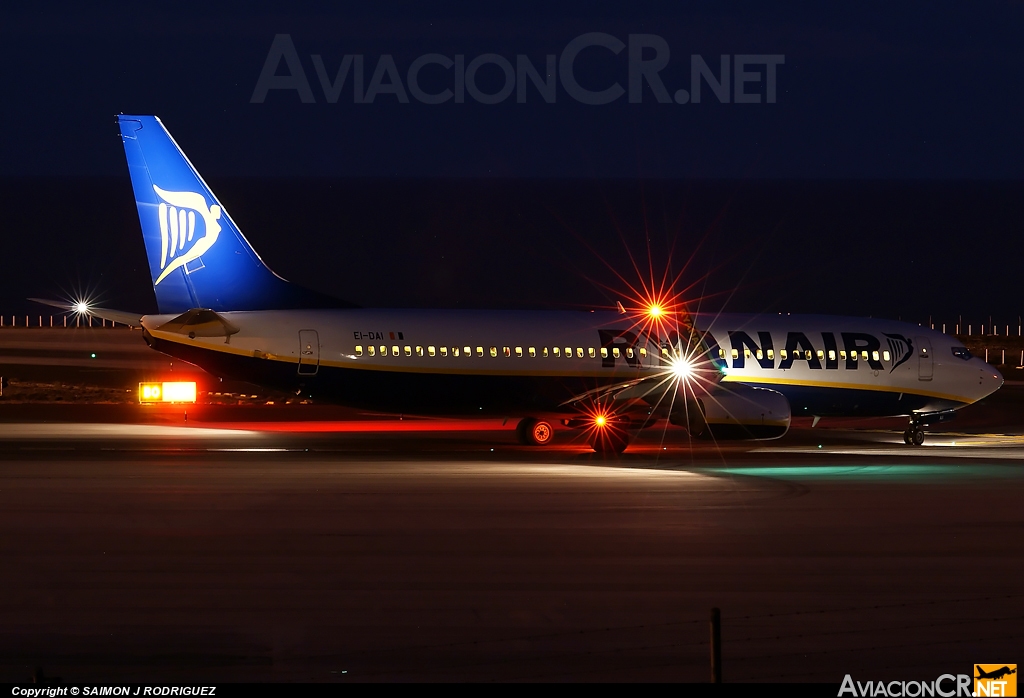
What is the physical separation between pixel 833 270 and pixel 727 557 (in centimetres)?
16200

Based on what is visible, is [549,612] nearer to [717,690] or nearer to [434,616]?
[434,616]

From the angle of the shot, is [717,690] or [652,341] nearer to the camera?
[717,690]

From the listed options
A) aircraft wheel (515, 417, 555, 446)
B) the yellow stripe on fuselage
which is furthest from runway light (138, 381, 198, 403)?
the yellow stripe on fuselage

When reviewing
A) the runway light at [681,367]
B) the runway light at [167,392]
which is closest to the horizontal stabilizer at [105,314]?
the runway light at [681,367]

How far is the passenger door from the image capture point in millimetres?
41531

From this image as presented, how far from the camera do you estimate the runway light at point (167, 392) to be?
182 ft

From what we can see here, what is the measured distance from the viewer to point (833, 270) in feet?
579

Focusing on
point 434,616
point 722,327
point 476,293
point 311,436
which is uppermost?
point 476,293

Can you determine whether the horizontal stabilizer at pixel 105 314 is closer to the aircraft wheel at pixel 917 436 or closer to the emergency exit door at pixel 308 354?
the emergency exit door at pixel 308 354

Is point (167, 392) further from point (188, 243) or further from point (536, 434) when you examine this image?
point (536, 434)

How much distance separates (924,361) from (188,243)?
19.8 meters

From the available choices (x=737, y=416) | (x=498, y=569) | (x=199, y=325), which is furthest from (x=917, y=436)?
(x=498, y=569)

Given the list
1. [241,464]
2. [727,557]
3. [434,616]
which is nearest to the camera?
[434,616]

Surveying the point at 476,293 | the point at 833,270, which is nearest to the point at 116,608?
the point at 476,293
